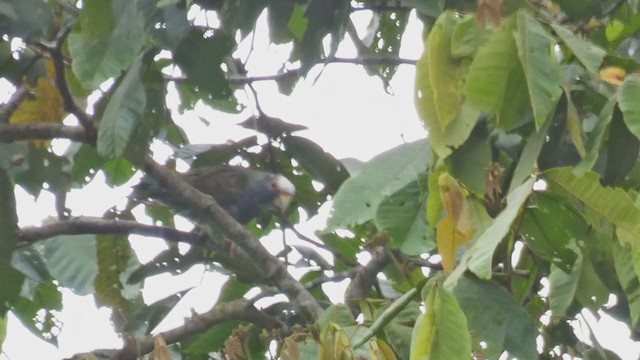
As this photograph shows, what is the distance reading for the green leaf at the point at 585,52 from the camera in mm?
1352

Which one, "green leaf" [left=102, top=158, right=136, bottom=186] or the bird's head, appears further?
"green leaf" [left=102, top=158, right=136, bottom=186]

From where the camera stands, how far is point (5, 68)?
6.98ft

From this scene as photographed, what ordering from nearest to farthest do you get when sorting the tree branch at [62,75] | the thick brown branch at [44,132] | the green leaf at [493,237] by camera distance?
the green leaf at [493,237] → the tree branch at [62,75] → the thick brown branch at [44,132]

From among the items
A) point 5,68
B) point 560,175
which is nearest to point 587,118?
point 560,175

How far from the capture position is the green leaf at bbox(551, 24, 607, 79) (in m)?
1.35

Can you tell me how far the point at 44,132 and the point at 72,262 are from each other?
0.51 metres

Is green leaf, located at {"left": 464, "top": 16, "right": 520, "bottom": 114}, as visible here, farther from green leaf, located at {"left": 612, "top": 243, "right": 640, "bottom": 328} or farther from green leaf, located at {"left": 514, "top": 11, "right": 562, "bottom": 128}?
green leaf, located at {"left": 612, "top": 243, "right": 640, "bottom": 328}

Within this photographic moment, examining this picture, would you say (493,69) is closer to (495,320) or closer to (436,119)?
(436,119)

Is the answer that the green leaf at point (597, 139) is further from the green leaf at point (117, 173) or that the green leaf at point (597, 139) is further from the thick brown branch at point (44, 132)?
the green leaf at point (117, 173)

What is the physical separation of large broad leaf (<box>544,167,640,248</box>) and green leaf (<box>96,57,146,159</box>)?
0.80m

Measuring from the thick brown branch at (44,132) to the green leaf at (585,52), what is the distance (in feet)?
3.75

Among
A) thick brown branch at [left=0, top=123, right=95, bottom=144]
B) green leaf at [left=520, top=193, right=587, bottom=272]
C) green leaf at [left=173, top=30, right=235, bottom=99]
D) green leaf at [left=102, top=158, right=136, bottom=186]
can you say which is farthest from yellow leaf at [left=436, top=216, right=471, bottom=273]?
green leaf at [left=102, top=158, right=136, bottom=186]

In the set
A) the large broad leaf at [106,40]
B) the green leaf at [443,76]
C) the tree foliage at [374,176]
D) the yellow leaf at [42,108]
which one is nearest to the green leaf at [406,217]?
A: the tree foliage at [374,176]

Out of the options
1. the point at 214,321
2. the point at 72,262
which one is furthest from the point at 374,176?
the point at 72,262
